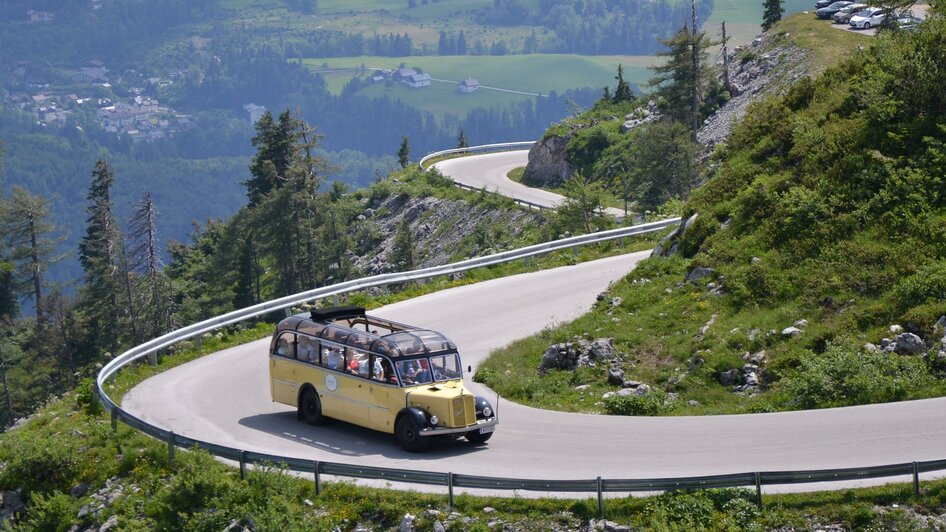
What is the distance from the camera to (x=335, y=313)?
80.5 feet

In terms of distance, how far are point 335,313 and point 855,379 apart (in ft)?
33.8

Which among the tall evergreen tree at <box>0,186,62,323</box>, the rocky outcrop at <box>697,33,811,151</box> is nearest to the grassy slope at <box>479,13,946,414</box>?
the rocky outcrop at <box>697,33,811,151</box>

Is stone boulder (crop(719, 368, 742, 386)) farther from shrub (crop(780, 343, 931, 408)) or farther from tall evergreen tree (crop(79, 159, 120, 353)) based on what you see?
tall evergreen tree (crop(79, 159, 120, 353))

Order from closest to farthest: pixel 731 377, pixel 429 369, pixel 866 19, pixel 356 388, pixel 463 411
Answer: pixel 463 411, pixel 429 369, pixel 356 388, pixel 731 377, pixel 866 19

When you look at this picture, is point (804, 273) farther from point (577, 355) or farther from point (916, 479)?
point (916, 479)

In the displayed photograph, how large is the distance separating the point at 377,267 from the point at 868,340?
4626cm

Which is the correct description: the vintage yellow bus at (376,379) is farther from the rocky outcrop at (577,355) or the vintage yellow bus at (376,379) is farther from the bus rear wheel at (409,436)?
the rocky outcrop at (577,355)

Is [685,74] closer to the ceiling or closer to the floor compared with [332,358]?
closer to the floor

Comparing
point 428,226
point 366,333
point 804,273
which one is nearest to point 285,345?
point 366,333

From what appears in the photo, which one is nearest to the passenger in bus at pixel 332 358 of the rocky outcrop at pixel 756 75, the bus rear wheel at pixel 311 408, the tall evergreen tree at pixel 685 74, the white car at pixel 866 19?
the bus rear wheel at pixel 311 408

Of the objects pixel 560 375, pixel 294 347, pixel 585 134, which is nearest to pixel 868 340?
pixel 560 375

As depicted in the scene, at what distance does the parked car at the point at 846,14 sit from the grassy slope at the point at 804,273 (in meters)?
43.0

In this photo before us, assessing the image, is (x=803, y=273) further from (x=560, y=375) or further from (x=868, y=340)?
(x=560, y=375)

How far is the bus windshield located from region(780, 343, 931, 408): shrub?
6.46 meters
